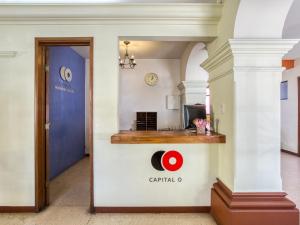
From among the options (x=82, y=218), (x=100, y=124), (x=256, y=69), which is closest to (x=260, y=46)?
(x=256, y=69)

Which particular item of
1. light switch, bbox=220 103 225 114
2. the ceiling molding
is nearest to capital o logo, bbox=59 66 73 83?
the ceiling molding

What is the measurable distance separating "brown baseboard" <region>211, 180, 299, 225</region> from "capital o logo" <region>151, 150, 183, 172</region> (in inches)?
29.2

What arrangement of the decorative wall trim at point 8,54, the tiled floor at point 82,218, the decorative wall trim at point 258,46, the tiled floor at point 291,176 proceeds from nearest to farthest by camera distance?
the decorative wall trim at point 258,46 → the tiled floor at point 82,218 → the decorative wall trim at point 8,54 → the tiled floor at point 291,176

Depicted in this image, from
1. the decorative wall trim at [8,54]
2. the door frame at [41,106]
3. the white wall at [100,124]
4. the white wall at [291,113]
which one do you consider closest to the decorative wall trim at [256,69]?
the white wall at [100,124]

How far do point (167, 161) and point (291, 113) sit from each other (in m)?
5.64

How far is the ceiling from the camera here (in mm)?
4977

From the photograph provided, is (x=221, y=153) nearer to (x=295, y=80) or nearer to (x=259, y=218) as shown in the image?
(x=259, y=218)

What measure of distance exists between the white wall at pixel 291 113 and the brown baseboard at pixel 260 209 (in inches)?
→ 201

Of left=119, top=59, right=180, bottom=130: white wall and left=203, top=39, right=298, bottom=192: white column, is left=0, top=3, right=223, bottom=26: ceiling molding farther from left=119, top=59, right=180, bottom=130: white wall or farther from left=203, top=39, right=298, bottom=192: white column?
left=119, top=59, right=180, bottom=130: white wall

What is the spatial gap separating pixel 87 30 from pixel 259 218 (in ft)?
9.64

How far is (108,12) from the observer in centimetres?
277

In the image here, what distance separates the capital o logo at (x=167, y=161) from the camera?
9.45 feet

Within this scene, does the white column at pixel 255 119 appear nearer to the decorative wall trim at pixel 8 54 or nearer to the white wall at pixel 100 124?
the white wall at pixel 100 124

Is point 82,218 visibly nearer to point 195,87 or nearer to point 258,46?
point 258,46
